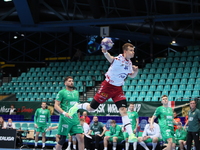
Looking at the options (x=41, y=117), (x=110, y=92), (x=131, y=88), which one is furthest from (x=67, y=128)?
(x=131, y=88)

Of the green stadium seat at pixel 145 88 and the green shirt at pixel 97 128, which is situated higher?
the green stadium seat at pixel 145 88

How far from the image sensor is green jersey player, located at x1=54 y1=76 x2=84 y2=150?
27.7 ft

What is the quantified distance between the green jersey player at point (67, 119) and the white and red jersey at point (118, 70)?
1482 mm

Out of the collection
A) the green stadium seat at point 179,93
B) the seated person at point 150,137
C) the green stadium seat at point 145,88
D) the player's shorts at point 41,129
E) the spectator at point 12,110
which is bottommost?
the seated person at point 150,137

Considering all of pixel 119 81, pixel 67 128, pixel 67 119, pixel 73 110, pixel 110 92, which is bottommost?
pixel 67 128

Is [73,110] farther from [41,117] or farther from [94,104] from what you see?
[41,117]

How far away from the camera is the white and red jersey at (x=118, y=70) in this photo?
750 centimetres

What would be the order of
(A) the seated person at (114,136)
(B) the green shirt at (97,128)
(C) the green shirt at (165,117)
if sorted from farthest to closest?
1. (B) the green shirt at (97,128)
2. (A) the seated person at (114,136)
3. (C) the green shirt at (165,117)

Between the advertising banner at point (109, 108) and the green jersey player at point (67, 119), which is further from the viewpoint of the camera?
the advertising banner at point (109, 108)

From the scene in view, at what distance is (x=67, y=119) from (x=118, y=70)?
2017mm

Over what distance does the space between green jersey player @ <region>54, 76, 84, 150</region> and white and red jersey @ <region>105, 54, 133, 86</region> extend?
1.48 m

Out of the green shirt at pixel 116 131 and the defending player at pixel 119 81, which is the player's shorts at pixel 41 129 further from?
the defending player at pixel 119 81

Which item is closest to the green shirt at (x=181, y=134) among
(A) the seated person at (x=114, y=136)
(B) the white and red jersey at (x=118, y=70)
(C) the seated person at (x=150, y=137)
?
(C) the seated person at (x=150, y=137)

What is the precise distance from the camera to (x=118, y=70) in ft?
24.7
